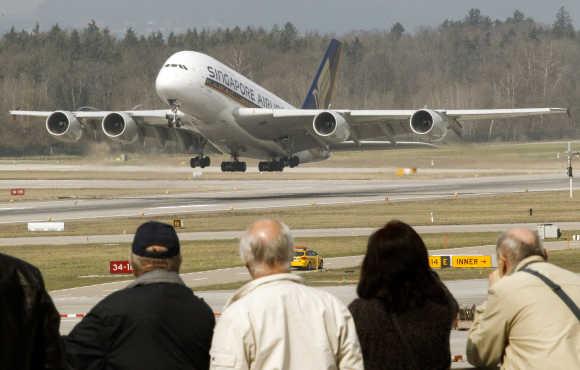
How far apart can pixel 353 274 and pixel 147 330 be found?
85.2 ft

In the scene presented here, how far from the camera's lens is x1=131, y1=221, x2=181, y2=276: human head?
312 inches

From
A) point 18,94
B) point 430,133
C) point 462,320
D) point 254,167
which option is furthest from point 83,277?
point 18,94

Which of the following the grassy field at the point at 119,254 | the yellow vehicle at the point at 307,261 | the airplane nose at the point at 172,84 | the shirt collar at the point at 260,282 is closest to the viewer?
the shirt collar at the point at 260,282

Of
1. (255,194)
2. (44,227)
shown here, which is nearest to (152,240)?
(44,227)

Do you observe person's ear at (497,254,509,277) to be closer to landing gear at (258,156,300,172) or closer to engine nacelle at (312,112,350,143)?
engine nacelle at (312,112,350,143)

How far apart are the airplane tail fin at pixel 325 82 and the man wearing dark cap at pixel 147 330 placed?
68.9 meters

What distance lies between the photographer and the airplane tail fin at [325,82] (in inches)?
3046

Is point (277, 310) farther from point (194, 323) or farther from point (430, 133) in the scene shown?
point (430, 133)

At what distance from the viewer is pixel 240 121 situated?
2489 inches

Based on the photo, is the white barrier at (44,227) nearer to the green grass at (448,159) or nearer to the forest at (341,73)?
the green grass at (448,159)

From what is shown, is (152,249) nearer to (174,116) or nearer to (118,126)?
(174,116)

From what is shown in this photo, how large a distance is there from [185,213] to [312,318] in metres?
52.8

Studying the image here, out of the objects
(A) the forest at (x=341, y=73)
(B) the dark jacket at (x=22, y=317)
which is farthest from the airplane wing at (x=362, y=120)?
(A) the forest at (x=341, y=73)

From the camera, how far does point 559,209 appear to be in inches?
2357
